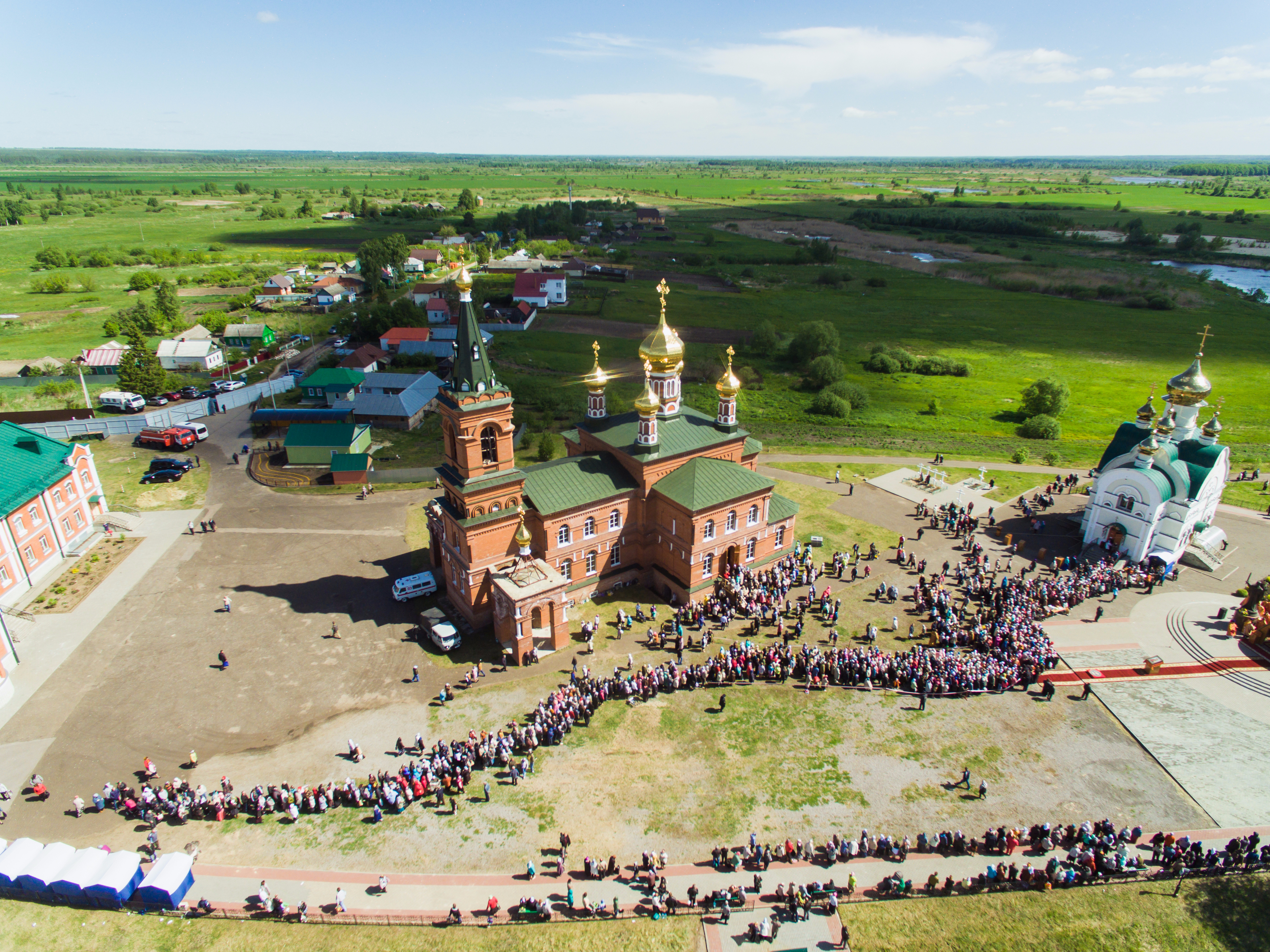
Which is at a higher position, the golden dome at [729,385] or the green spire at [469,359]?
the green spire at [469,359]

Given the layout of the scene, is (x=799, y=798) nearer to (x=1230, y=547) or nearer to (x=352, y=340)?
(x=1230, y=547)

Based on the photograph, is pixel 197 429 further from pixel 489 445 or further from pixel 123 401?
pixel 489 445

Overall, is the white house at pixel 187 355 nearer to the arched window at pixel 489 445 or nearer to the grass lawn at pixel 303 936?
the arched window at pixel 489 445

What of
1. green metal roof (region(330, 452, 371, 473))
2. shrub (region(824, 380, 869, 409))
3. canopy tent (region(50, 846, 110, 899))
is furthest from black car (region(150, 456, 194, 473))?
shrub (region(824, 380, 869, 409))

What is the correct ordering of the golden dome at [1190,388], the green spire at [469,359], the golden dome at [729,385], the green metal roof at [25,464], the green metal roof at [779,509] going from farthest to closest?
the green metal roof at [779,509] < the golden dome at [729,385] < the golden dome at [1190,388] < the green metal roof at [25,464] < the green spire at [469,359]

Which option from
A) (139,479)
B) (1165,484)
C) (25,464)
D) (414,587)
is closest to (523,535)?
(414,587)

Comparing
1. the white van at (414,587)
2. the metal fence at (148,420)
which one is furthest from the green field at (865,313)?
the white van at (414,587)
